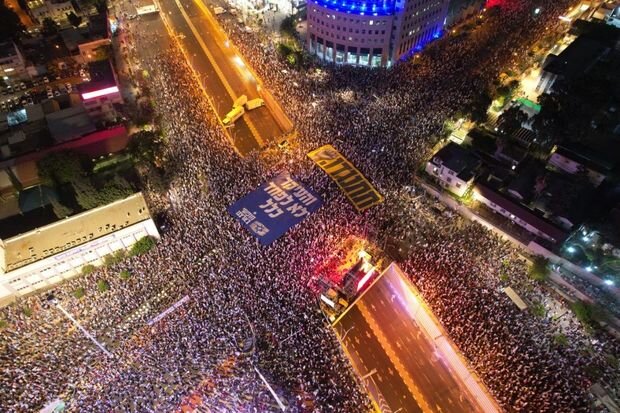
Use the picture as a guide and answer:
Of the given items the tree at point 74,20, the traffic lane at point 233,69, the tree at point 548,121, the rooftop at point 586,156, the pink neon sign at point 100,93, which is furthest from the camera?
the tree at point 74,20

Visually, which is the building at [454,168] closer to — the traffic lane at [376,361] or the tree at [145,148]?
the traffic lane at [376,361]

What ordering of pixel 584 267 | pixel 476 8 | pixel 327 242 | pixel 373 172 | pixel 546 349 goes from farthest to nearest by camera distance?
pixel 476 8 < pixel 373 172 < pixel 327 242 < pixel 584 267 < pixel 546 349

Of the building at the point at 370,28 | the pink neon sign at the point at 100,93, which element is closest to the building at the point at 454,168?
the building at the point at 370,28

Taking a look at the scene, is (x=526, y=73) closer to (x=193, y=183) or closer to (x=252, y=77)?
(x=252, y=77)

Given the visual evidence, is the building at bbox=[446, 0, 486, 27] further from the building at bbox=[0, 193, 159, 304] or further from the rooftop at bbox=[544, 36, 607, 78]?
the building at bbox=[0, 193, 159, 304]

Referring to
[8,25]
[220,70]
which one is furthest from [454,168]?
[8,25]

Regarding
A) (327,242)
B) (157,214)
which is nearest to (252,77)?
(157,214)
